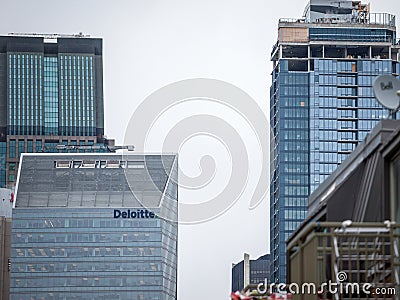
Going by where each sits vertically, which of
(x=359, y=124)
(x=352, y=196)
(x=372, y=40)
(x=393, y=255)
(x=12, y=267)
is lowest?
(x=393, y=255)

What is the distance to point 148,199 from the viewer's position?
19862 cm

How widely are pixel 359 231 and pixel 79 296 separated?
17864cm

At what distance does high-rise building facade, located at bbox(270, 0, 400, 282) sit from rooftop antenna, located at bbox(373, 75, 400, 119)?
155m

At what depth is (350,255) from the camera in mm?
16156

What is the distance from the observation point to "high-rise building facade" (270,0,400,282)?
17788 cm

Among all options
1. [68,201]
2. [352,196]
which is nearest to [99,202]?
[68,201]

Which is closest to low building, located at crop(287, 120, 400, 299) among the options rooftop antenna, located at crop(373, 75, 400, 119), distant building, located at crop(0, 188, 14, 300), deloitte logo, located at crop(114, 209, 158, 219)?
rooftop antenna, located at crop(373, 75, 400, 119)

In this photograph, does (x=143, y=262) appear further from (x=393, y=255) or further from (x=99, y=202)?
(x=393, y=255)

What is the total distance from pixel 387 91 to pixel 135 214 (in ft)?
574

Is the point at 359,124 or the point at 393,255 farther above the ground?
the point at 359,124

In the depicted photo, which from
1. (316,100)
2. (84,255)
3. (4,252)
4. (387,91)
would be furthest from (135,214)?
(387,91)

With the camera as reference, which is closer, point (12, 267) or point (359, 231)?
point (359, 231)

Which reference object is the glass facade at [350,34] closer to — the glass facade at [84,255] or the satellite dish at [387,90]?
the glass facade at [84,255]
